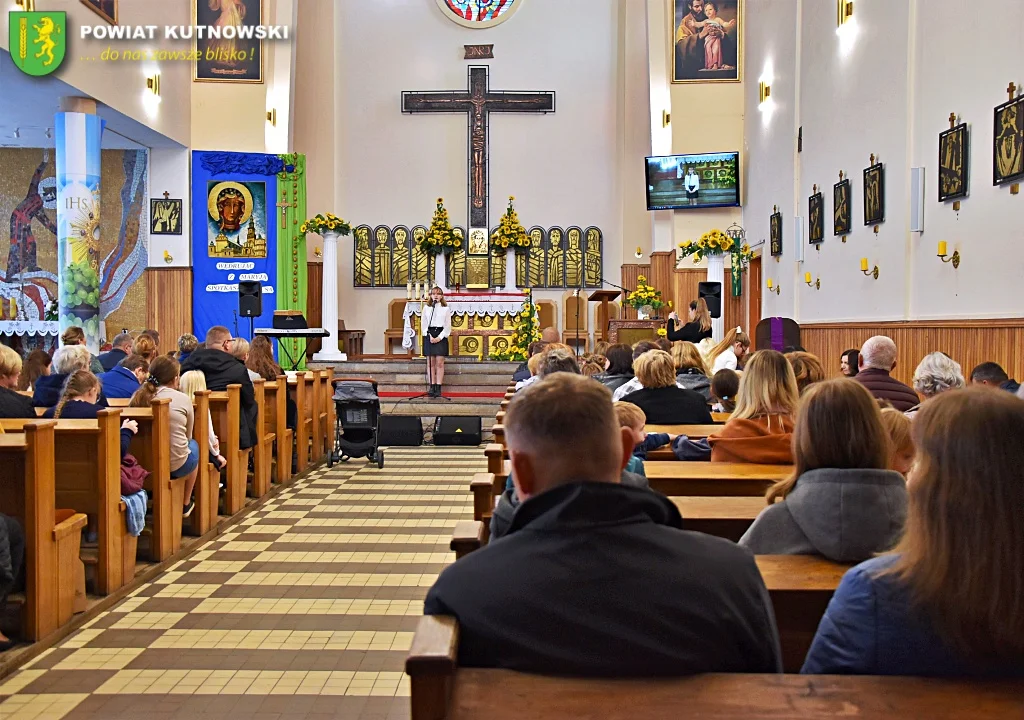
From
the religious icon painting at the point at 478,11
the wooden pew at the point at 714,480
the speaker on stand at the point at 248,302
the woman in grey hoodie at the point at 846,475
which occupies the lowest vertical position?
the wooden pew at the point at 714,480

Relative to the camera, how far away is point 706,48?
56.4ft

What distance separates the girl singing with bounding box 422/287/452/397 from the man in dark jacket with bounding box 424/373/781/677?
11.3 meters

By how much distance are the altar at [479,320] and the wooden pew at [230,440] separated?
8.14 metres

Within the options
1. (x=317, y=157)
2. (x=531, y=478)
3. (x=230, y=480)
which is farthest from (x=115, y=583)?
(x=317, y=157)

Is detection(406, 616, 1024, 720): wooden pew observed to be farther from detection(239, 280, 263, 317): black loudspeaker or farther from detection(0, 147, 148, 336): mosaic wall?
detection(0, 147, 148, 336): mosaic wall

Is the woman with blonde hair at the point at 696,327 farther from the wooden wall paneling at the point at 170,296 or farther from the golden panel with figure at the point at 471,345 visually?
the wooden wall paneling at the point at 170,296

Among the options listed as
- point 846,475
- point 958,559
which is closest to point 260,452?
point 846,475

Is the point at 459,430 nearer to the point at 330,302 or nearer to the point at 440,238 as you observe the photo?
the point at 330,302

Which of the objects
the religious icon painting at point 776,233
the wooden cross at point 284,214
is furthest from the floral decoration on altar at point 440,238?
the religious icon painting at point 776,233

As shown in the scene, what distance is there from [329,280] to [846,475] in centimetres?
1391

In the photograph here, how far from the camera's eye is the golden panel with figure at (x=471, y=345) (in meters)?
15.5

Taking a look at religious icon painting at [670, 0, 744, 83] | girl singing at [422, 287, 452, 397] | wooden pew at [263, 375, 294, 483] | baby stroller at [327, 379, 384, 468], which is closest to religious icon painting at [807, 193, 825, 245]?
girl singing at [422, 287, 452, 397]

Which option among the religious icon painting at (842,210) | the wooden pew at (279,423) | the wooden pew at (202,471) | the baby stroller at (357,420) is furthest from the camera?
the religious icon painting at (842,210)

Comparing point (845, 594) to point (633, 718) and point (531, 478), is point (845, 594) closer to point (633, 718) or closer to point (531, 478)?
point (633, 718)
